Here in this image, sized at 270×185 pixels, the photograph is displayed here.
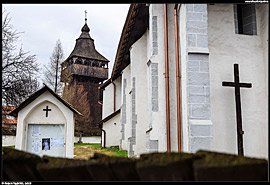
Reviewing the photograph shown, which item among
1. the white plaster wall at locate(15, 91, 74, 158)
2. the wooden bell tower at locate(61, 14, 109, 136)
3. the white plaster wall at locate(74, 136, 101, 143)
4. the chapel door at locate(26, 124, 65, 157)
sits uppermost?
the wooden bell tower at locate(61, 14, 109, 136)

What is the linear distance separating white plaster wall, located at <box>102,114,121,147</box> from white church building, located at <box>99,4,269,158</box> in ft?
45.7

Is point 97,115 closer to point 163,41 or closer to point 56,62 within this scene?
point 56,62

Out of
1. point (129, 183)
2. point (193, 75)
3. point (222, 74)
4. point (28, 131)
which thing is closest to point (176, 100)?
point (222, 74)

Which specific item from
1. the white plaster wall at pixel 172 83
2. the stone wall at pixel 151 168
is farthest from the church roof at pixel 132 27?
the stone wall at pixel 151 168

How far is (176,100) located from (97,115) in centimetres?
3491

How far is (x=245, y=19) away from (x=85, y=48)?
131 ft

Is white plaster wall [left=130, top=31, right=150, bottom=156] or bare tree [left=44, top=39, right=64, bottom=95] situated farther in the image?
bare tree [left=44, top=39, right=64, bottom=95]

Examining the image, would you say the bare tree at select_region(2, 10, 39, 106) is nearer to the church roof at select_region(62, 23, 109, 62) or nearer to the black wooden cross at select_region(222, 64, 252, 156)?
the black wooden cross at select_region(222, 64, 252, 156)

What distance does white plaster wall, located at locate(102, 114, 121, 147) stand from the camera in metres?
21.9

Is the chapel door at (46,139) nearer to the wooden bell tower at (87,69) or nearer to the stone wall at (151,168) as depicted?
the stone wall at (151,168)

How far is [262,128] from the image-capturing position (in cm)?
733

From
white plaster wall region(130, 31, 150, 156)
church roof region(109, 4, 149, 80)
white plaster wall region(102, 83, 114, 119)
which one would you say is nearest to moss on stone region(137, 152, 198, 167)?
church roof region(109, 4, 149, 80)

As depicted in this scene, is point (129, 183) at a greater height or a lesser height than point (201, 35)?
lesser

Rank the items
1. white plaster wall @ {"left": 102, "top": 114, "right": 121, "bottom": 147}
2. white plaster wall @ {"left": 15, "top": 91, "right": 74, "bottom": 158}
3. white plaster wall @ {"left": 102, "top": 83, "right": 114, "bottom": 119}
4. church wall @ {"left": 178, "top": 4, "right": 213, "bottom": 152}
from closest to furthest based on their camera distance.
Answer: church wall @ {"left": 178, "top": 4, "right": 213, "bottom": 152}
white plaster wall @ {"left": 15, "top": 91, "right": 74, "bottom": 158}
white plaster wall @ {"left": 102, "top": 114, "right": 121, "bottom": 147}
white plaster wall @ {"left": 102, "top": 83, "right": 114, "bottom": 119}
